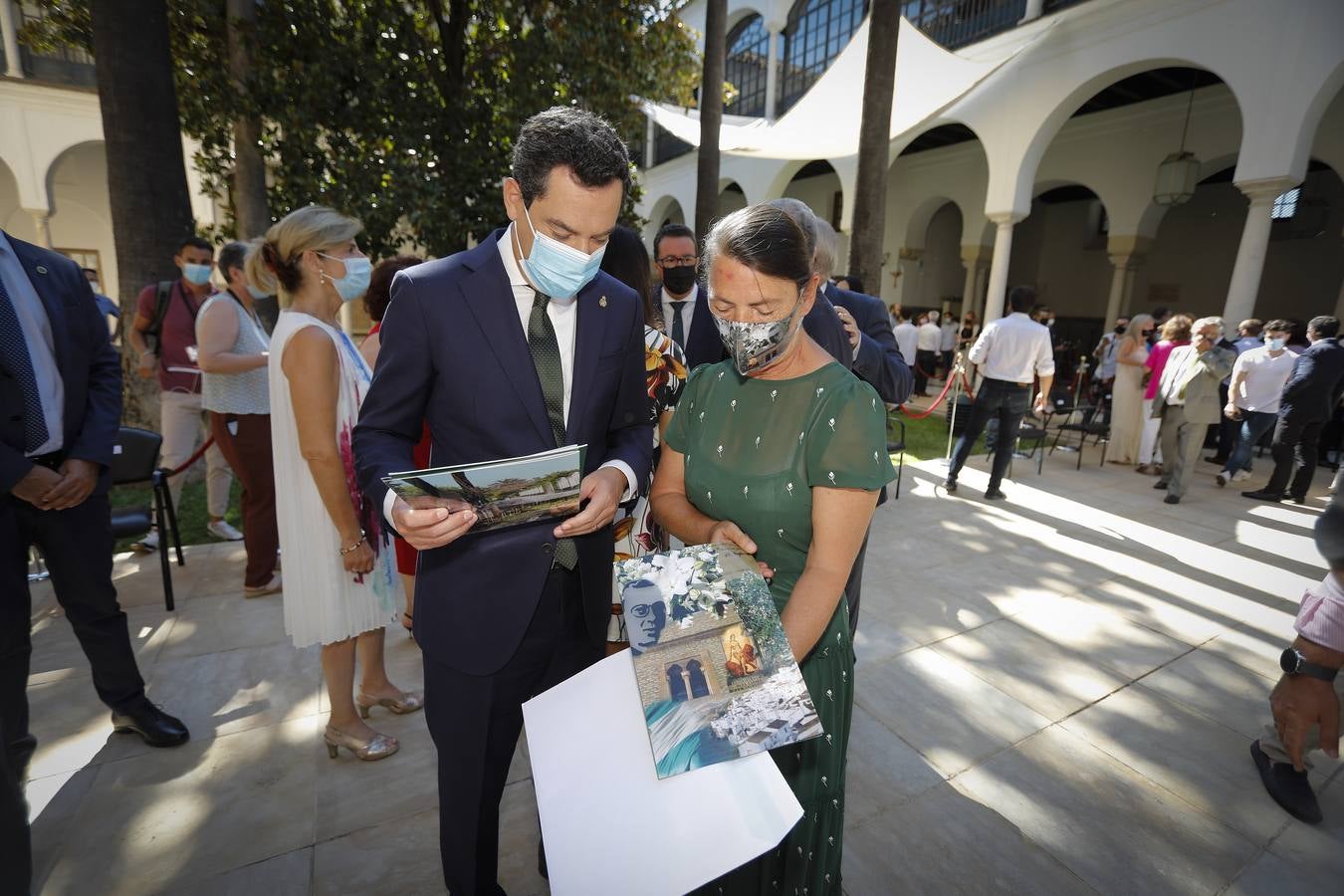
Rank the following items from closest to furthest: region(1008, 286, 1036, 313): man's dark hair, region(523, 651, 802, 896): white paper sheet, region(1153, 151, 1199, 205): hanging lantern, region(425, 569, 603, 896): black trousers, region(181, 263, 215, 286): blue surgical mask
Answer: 1. region(523, 651, 802, 896): white paper sheet
2. region(425, 569, 603, 896): black trousers
3. region(181, 263, 215, 286): blue surgical mask
4. region(1008, 286, 1036, 313): man's dark hair
5. region(1153, 151, 1199, 205): hanging lantern

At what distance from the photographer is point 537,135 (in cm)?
145

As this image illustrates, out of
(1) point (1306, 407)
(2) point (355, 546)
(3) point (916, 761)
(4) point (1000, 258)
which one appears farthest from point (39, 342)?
(4) point (1000, 258)

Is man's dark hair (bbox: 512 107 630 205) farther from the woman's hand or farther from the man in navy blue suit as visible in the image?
the woman's hand

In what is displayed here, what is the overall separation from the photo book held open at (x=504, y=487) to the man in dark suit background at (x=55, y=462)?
178 cm

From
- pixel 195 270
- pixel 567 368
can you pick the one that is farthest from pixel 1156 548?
pixel 195 270

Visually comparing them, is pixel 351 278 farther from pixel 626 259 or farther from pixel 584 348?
pixel 584 348

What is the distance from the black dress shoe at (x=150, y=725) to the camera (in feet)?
8.33

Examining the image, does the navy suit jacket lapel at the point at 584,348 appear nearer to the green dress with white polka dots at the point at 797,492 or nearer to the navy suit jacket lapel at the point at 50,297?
the green dress with white polka dots at the point at 797,492

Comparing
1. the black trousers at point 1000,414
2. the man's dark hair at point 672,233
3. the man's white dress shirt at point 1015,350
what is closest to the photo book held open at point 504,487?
the man's dark hair at point 672,233

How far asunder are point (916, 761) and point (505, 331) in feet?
8.12

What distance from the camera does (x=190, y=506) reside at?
5680 millimetres

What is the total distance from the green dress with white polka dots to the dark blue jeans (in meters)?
8.42

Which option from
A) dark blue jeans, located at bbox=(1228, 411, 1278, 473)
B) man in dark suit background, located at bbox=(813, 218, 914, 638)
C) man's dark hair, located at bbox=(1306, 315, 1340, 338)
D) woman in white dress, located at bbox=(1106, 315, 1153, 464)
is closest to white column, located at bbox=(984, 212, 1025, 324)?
woman in white dress, located at bbox=(1106, 315, 1153, 464)

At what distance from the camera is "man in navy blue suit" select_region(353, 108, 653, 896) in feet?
4.74
